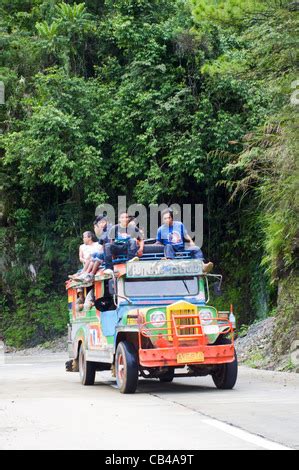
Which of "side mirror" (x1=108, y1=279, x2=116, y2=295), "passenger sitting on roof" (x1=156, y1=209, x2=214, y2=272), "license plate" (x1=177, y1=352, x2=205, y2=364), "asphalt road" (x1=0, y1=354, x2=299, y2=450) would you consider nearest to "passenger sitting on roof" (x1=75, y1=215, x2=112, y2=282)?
"side mirror" (x1=108, y1=279, x2=116, y2=295)

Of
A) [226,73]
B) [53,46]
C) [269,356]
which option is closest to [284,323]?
[269,356]

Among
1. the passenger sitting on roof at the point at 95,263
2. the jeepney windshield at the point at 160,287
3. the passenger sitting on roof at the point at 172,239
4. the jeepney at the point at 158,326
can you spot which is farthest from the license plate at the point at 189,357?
the passenger sitting on roof at the point at 95,263

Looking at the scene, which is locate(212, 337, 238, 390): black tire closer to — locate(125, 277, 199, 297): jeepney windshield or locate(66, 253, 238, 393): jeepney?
locate(66, 253, 238, 393): jeepney

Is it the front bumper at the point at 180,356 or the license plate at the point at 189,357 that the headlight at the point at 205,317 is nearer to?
the front bumper at the point at 180,356

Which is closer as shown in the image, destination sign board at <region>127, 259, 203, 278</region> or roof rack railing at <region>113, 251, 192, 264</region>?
destination sign board at <region>127, 259, 203, 278</region>

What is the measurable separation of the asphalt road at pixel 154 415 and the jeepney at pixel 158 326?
469mm

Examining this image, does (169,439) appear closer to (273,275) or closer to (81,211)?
(273,275)

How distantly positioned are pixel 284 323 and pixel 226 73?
614cm

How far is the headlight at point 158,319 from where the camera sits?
54.7 ft

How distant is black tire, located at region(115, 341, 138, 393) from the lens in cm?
1652

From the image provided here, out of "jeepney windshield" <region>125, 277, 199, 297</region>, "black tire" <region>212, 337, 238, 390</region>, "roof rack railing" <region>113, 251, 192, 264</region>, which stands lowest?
"black tire" <region>212, 337, 238, 390</region>

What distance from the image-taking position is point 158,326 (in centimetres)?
1669

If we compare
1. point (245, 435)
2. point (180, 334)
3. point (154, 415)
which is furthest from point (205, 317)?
point (245, 435)

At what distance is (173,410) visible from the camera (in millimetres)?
13477
